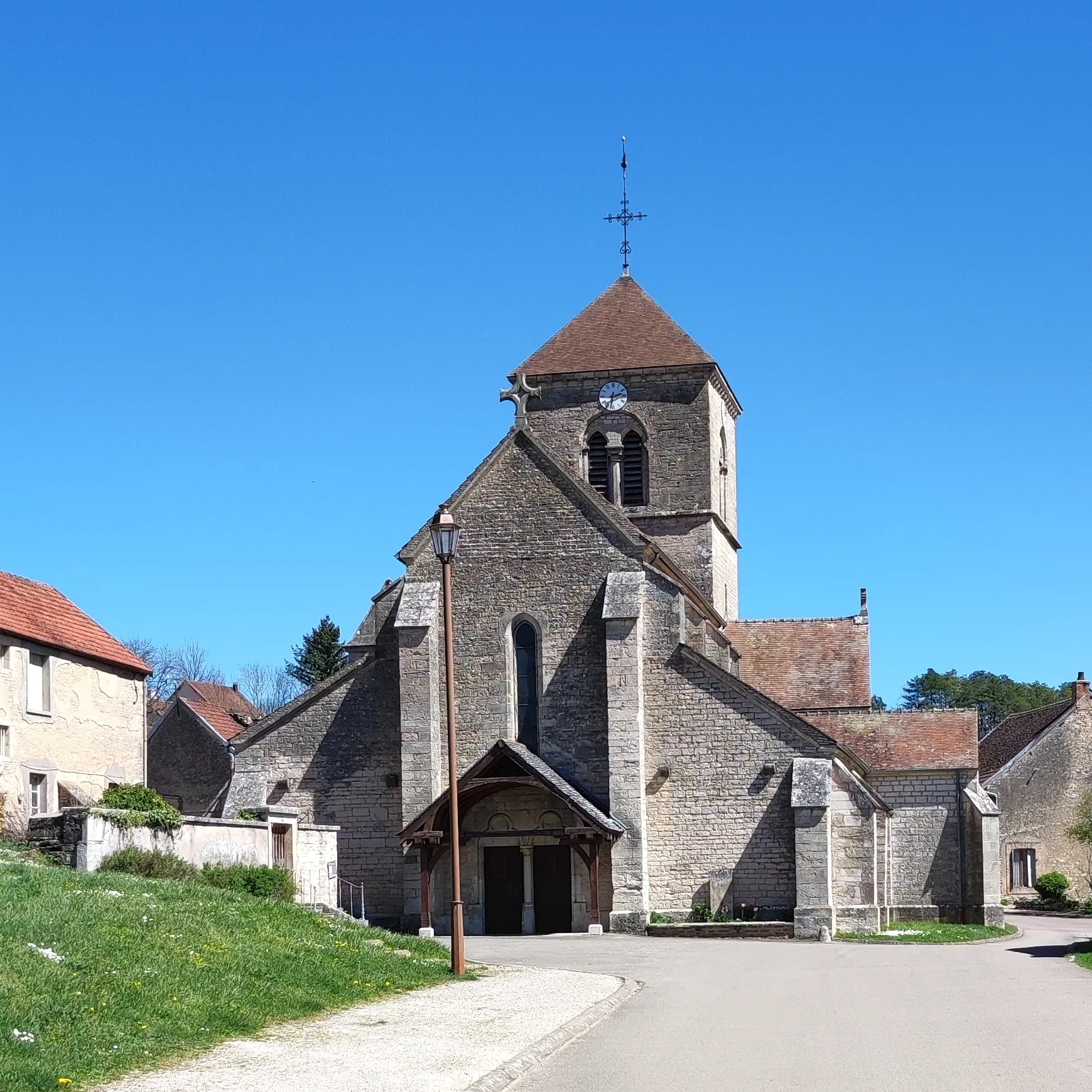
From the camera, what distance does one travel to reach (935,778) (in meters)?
40.6

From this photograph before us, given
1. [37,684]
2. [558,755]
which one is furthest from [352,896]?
[37,684]

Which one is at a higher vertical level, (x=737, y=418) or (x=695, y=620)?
(x=737, y=418)

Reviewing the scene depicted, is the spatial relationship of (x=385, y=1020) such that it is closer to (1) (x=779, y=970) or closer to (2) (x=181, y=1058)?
(2) (x=181, y=1058)

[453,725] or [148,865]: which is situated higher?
[453,725]

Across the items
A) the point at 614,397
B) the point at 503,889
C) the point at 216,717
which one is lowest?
the point at 503,889

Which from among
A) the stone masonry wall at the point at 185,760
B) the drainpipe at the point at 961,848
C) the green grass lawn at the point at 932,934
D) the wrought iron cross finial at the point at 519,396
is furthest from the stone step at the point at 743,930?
the stone masonry wall at the point at 185,760

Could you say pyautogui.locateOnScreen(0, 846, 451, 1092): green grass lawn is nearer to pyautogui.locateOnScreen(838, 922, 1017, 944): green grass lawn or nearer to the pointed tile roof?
pyautogui.locateOnScreen(838, 922, 1017, 944): green grass lawn

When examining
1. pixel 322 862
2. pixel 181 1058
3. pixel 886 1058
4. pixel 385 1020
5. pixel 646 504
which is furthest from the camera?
pixel 646 504

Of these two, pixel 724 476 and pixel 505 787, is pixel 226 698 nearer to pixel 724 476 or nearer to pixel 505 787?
pixel 724 476

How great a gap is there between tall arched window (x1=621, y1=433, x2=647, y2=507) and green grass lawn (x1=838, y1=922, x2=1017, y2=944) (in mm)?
14317

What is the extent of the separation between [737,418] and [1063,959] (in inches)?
1076

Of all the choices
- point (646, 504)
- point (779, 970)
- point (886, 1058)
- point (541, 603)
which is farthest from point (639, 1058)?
point (646, 504)

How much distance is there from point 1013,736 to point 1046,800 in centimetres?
625

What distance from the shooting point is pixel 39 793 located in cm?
3012
